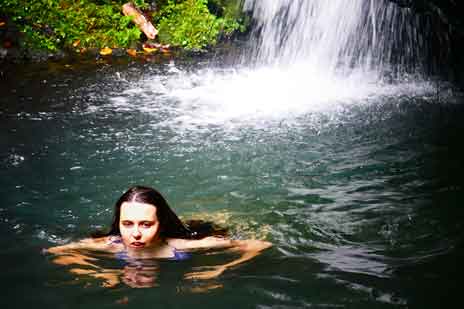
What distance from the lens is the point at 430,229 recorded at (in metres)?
5.40

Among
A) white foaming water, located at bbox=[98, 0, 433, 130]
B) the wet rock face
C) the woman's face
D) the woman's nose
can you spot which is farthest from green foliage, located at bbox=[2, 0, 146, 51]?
the woman's nose

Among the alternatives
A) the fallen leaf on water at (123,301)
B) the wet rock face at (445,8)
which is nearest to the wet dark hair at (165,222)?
the fallen leaf on water at (123,301)

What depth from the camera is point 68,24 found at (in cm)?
1420

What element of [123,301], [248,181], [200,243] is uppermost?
[248,181]

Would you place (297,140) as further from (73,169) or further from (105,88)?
(105,88)

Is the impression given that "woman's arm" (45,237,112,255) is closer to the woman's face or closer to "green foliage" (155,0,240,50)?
the woman's face

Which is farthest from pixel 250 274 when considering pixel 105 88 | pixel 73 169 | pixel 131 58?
pixel 131 58

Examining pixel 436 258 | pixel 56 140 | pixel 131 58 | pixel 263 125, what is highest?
pixel 131 58

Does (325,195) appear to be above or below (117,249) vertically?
above

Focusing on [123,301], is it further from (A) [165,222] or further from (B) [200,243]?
(B) [200,243]

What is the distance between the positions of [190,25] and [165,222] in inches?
438

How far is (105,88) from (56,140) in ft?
9.70

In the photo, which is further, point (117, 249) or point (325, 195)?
point (325, 195)

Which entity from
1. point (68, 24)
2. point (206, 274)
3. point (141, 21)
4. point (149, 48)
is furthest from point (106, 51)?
point (206, 274)
